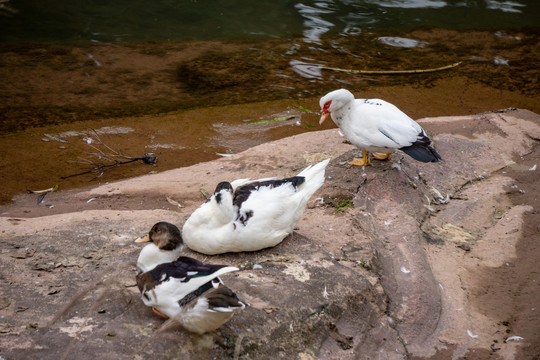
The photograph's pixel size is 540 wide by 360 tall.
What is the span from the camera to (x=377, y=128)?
5.17m

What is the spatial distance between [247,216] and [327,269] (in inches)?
28.2

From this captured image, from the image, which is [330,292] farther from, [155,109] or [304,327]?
[155,109]

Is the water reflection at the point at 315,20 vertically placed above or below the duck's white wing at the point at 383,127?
below

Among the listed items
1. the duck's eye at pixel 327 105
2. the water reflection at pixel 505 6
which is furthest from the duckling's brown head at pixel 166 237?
the water reflection at pixel 505 6

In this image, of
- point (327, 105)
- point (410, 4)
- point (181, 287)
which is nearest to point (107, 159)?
point (327, 105)

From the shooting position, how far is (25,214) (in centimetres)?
554

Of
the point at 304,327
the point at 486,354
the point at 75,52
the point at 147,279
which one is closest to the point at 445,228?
the point at 486,354

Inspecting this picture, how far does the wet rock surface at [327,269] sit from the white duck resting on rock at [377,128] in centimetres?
33

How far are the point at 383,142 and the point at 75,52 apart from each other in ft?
25.6

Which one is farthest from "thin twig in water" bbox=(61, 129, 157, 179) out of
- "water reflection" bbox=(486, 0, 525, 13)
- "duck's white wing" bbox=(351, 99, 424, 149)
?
"water reflection" bbox=(486, 0, 525, 13)

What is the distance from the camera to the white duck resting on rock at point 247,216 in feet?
13.3

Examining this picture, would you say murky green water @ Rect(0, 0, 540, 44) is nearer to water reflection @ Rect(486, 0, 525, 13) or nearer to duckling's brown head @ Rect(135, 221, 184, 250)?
water reflection @ Rect(486, 0, 525, 13)

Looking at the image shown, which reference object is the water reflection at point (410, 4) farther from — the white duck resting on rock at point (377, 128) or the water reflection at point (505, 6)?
the white duck resting on rock at point (377, 128)

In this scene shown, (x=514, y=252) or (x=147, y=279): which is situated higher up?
(x=147, y=279)
